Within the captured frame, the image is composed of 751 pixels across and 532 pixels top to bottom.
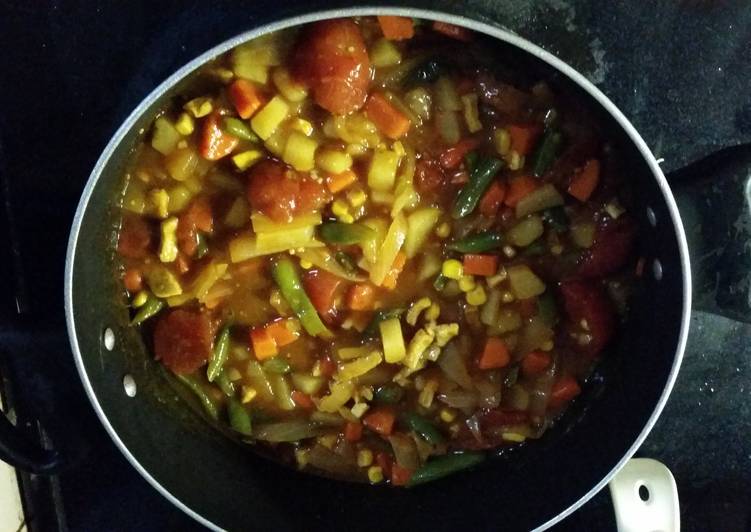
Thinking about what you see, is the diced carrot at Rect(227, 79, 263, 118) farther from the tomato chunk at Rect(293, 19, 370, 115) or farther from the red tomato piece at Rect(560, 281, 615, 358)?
the red tomato piece at Rect(560, 281, 615, 358)

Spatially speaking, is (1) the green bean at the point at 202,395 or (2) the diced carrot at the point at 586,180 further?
(1) the green bean at the point at 202,395

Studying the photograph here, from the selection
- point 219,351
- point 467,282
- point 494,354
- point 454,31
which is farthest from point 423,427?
point 454,31

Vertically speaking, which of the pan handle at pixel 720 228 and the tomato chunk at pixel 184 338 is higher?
the pan handle at pixel 720 228

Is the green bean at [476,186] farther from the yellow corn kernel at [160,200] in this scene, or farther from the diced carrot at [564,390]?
the yellow corn kernel at [160,200]

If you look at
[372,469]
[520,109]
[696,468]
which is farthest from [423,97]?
[696,468]

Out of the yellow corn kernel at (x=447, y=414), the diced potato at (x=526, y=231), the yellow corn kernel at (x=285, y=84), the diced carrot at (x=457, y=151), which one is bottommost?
the yellow corn kernel at (x=447, y=414)

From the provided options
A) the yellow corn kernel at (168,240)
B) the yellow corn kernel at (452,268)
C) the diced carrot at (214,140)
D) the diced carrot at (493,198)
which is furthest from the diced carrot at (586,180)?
the yellow corn kernel at (168,240)
